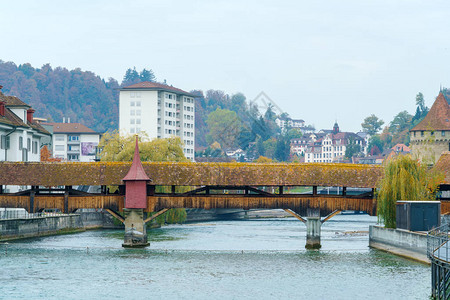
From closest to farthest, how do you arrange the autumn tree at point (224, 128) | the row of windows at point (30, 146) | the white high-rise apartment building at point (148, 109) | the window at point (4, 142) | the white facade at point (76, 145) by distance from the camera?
the window at point (4, 142), the row of windows at point (30, 146), the white high-rise apartment building at point (148, 109), the white facade at point (76, 145), the autumn tree at point (224, 128)

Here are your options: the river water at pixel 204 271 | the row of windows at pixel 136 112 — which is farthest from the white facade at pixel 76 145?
the river water at pixel 204 271

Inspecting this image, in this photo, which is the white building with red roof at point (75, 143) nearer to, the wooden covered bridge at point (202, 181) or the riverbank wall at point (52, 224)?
the riverbank wall at point (52, 224)

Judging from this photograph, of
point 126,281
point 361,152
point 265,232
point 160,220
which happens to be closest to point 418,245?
point 126,281

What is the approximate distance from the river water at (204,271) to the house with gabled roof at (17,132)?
7.48 metres

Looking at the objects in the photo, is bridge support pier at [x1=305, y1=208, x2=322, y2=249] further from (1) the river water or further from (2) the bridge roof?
(2) the bridge roof

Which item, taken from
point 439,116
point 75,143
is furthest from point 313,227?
point 75,143

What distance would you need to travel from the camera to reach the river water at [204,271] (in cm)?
2777

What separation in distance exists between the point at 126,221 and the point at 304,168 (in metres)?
9.34

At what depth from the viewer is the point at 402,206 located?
36469 millimetres

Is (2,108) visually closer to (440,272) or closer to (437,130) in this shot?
(440,272)

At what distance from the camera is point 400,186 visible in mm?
38781

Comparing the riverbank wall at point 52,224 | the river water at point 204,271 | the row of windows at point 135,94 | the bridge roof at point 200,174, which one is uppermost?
the row of windows at point 135,94

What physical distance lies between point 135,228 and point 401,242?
13.0 metres

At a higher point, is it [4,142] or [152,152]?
[4,142]
